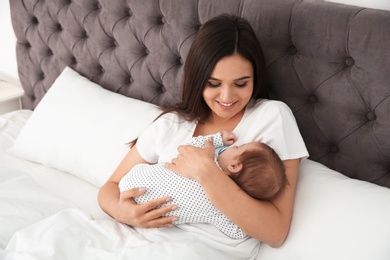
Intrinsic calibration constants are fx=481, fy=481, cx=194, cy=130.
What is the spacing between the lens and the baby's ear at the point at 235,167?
1172 millimetres

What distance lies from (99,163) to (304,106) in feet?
2.34

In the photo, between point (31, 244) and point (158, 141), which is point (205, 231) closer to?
point (158, 141)

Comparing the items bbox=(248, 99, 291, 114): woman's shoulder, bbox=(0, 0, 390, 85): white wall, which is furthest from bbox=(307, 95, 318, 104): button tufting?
bbox=(0, 0, 390, 85): white wall

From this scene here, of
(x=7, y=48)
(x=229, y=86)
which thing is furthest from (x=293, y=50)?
(x=7, y=48)

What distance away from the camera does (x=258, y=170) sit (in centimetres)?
115

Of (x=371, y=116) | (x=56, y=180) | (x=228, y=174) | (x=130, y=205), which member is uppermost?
(x=371, y=116)

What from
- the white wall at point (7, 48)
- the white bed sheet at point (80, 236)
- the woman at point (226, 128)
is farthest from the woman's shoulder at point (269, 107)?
the white wall at point (7, 48)

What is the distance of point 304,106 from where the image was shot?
1.40 m

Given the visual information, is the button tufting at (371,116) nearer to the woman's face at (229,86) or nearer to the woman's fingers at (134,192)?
the woman's face at (229,86)

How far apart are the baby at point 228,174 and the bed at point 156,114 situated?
0.05 m

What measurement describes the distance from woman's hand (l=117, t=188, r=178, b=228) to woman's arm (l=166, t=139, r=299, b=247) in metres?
0.11

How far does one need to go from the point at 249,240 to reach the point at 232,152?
0.23 m

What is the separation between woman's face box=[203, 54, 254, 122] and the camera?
1.25m

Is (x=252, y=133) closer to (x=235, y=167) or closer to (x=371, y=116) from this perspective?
(x=235, y=167)
